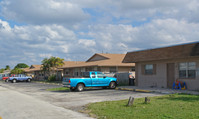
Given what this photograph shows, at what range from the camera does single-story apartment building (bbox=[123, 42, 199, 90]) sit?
20109 millimetres

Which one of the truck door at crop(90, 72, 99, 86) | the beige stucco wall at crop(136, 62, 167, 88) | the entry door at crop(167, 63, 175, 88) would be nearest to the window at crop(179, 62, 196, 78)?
the entry door at crop(167, 63, 175, 88)

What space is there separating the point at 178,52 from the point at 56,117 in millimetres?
14369

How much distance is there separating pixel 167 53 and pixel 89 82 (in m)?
7.75

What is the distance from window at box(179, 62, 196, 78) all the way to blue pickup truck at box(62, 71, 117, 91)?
22.1ft

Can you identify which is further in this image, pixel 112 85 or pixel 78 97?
pixel 112 85

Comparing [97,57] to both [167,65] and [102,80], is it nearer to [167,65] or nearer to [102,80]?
[102,80]

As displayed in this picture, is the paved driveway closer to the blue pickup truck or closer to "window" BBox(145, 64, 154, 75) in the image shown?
the blue pickup truck

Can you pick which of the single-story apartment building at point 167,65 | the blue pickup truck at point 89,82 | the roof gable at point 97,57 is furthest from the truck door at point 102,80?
the roof gable at point 97,57

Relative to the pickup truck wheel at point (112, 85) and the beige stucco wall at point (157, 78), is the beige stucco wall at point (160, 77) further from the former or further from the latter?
the pickup truck wheel at point (112, 85)

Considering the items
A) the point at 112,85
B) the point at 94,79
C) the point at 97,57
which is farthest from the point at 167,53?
the point at 97,57

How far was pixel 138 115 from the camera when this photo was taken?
9.63m

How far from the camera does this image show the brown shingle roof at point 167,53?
19.6m

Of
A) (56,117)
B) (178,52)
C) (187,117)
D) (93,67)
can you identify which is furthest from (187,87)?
(93,67)

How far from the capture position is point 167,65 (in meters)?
22.8
